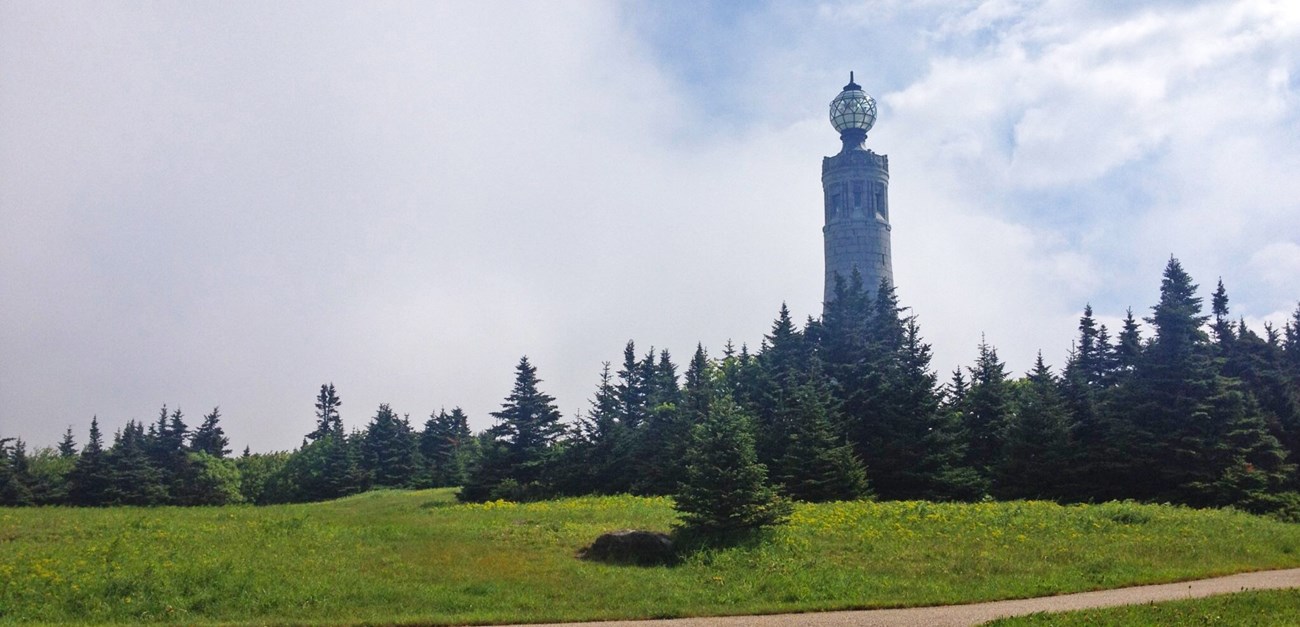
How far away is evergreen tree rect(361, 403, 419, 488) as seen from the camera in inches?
2913

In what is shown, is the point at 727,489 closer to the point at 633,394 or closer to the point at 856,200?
the point at 633,394

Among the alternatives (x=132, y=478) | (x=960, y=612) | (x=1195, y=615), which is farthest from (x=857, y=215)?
(x=1195, y=615)

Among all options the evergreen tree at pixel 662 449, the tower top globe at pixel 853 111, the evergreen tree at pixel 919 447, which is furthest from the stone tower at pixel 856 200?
the evergreen tree at pixel 919 447

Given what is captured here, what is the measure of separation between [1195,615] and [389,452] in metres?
68.5

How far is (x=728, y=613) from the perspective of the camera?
17.4 meters

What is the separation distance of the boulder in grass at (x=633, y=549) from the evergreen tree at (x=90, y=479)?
5516 centimetres

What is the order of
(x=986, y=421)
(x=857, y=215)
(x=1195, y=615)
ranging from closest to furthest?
(x=1195, y=615) → (x=986, y=421) → (x=857, y=215)

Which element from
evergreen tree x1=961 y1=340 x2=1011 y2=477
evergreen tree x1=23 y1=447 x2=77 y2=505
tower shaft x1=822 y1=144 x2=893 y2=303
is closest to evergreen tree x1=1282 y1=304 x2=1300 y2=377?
evergreen tree x1=961 y1=340 x2=1011 y2=477

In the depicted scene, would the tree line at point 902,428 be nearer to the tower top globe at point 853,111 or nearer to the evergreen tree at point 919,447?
the evergreen tree at point 919,447

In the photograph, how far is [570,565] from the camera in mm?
22281

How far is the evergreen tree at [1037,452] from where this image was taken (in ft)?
127

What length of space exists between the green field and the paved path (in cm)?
71

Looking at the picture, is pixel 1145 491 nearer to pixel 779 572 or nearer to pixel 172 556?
pixel 779 572

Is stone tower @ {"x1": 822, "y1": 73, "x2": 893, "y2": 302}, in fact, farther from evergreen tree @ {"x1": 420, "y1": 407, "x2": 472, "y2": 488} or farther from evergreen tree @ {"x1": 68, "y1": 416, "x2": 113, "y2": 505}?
evergreen tree @ {"x1": 68, "y1": 416, "x2": 113, "y2": 505}
